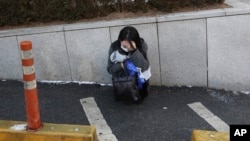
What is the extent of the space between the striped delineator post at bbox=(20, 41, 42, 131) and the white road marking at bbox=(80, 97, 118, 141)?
2.93 ft

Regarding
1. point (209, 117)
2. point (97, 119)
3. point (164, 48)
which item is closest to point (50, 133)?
point (97, 119)

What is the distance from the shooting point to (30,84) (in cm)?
352

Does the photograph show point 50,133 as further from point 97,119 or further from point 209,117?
point 209,117

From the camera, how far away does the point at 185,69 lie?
18.4ft

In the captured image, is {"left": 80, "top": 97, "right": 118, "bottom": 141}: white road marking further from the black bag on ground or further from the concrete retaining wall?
the concrete retaining wall

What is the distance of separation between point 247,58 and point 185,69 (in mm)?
932

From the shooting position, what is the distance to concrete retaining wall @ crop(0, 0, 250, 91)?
5.42m

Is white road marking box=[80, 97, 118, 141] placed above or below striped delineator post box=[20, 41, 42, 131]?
below

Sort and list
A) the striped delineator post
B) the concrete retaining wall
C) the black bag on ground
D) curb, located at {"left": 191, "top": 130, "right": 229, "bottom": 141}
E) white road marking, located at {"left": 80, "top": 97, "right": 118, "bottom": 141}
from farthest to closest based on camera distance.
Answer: the concrete retaining wall, the black bag on ground, white road marking, located at {"left": 80, "top": 97, "right": 118, "bottom": 141}, the striped delineator post, curb, located at {"left": 191, "top": 130, "right": 229, "bottom": 141}

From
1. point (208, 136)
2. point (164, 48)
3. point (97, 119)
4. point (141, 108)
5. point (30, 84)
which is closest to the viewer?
point (208, 136)

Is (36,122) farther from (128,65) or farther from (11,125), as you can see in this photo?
(128,65)

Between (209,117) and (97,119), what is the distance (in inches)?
56.7

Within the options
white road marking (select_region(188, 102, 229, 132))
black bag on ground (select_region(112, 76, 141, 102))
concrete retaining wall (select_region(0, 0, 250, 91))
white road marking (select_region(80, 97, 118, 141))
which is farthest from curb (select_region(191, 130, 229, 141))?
concrete retaining wall (select_region(0, 0, 250, 91))

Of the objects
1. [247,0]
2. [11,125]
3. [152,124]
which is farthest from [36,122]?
[247,0]
